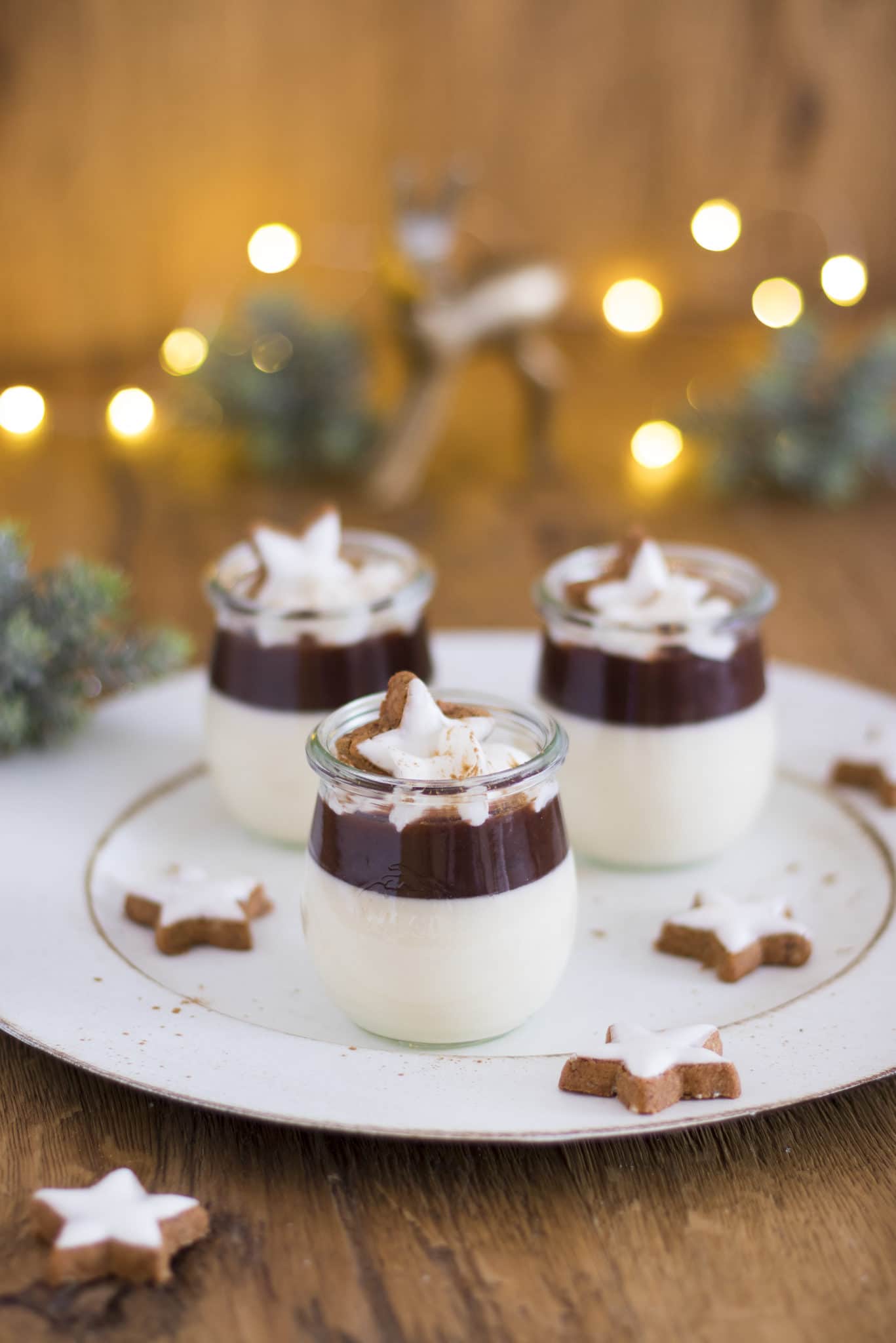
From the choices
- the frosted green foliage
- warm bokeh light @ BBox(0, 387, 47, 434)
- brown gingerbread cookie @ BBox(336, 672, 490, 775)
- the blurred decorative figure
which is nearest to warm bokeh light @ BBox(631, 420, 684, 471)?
the blurred decorative figure

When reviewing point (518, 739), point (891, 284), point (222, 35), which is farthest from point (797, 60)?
point (518, 739)

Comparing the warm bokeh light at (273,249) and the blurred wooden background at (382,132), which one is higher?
the blurred wooden background at (382,132)

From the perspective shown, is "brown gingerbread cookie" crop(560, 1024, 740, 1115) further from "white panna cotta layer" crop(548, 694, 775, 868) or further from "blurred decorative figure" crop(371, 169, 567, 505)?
"blurred decorative figure" crop(371, 169, 567, 505)

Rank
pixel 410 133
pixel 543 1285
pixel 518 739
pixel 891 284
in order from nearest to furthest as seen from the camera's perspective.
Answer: pixel 543 1285, pixel 518 739, pixel 410 133, pixel 891 284

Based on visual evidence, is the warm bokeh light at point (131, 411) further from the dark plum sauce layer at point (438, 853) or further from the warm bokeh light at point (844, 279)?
the dark plum sauce layer at point (438, 853)

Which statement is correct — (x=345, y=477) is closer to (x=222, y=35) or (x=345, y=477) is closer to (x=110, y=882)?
(x=222, y=35)

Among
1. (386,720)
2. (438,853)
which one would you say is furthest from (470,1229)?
(386,720)

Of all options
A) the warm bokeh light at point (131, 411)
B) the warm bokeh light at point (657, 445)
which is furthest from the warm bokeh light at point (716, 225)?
the warm bokeh light at point (131, 411)
